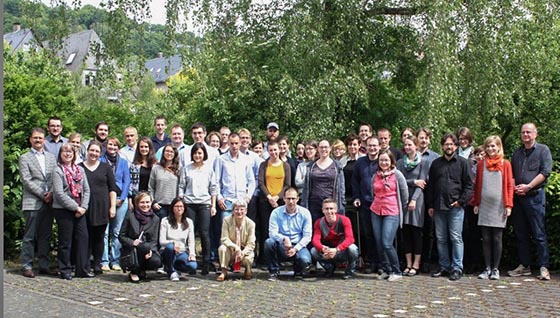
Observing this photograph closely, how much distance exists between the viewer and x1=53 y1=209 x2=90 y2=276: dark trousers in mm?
10189

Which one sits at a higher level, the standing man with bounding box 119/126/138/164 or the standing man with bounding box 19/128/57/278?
the standing man with bounding box 119/126/138/164

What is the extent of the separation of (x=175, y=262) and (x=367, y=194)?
2.80 metres

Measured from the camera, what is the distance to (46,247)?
10430 mm

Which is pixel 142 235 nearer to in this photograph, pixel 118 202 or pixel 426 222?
pixel 118 202

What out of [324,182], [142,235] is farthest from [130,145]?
[324,182]

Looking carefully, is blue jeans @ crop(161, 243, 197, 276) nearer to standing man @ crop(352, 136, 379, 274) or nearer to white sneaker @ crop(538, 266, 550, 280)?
standing man @ crop(352, 136, 379, 274)

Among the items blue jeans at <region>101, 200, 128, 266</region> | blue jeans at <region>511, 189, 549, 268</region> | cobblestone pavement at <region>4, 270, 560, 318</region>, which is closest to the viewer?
cobblestone pavement at <region>4, 270, 560, 318</region>

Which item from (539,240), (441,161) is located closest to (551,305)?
(539,240)

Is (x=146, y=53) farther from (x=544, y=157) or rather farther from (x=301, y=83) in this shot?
(x=544, y=157)

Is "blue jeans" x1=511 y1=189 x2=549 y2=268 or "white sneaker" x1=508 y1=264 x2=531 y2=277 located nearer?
"blue jeans" x1=511 y1=189 x2=549 y2=268

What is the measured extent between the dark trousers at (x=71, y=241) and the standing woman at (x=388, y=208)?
3913 mm

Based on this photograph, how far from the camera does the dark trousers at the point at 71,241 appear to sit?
10.2 m

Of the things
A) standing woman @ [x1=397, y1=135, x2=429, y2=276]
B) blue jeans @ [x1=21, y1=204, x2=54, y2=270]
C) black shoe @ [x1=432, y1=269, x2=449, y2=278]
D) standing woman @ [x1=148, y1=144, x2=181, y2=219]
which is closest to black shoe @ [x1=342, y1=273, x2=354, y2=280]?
standing woman @ [x1=397, y1=135, x2=429, y2=276]

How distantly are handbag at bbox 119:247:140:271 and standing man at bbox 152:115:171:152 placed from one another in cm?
209
